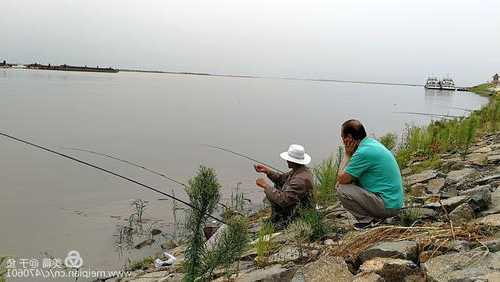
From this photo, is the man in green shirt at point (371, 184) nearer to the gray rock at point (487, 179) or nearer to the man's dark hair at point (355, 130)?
the man's dark hair at point (355, 130)

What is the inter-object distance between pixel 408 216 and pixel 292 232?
125 centimetres

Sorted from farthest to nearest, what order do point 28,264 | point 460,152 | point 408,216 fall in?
1. point 460,152
2. point 28,264
3. point 408,216

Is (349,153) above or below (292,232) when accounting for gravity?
above

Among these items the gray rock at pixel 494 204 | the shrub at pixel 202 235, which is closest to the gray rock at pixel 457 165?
the gray rock at pixel 494 204

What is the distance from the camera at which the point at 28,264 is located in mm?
6402

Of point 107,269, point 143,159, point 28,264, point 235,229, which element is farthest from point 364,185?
point 143,159

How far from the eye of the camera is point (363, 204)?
5.11 metres

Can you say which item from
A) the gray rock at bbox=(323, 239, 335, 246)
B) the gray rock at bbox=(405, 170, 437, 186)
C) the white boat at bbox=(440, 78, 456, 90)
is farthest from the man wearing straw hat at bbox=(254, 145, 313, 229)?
the white boat at bbox=(440, 78, 456, 90)

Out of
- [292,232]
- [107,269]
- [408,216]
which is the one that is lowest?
[107,269]

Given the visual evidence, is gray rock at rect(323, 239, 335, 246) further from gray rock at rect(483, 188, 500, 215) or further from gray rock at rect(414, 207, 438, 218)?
gray rock at rect(483, 188, 500, 215)

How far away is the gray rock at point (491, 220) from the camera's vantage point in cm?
410

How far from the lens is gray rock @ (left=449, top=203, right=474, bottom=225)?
4550mm

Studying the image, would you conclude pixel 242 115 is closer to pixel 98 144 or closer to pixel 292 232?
pixel 98 144

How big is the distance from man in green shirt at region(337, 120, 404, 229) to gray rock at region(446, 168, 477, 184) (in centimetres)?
232
